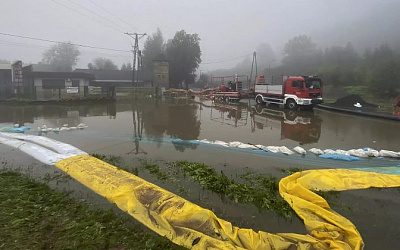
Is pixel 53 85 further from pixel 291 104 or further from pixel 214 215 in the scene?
pixel 214 215

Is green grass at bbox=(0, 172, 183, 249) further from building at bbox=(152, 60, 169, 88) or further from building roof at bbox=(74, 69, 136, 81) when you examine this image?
building roof at bbox=(74, 69, 136, 81)

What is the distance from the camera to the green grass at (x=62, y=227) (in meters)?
3.80

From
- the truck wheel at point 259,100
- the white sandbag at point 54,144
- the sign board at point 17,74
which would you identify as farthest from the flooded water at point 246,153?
the sign board at point 17,74

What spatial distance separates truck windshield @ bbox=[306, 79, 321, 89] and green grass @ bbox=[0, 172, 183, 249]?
63.1ft

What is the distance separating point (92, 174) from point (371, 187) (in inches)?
207

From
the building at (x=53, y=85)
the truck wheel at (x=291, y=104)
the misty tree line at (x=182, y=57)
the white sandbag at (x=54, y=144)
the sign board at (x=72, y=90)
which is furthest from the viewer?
the misty tree line at (x=182, y=57)

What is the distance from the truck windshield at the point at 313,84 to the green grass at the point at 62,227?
19.2 m

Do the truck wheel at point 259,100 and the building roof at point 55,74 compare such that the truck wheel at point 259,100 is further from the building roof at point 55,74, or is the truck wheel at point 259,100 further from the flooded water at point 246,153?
the building roof at point 55,74

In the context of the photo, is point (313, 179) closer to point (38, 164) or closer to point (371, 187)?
point (371, 187)

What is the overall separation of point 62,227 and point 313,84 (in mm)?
20296

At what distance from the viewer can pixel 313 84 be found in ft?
71.1

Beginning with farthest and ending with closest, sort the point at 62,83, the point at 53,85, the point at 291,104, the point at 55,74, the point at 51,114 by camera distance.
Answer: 1. the point at 62,83
2. the point at 55,74
3. the point at 53,85
4. the point at 291,104
5. the point at 51,114

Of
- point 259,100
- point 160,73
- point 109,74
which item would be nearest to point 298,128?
point 259,100

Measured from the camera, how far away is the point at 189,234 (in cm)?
390
